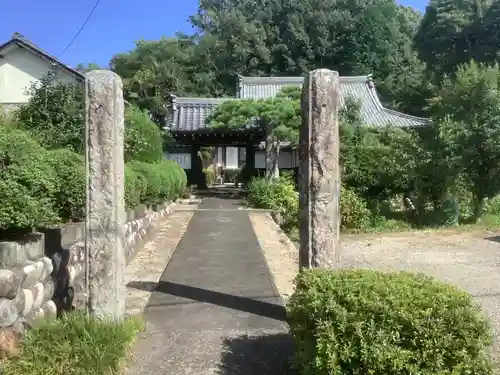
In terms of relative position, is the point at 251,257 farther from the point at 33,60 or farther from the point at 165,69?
the point at 165,69

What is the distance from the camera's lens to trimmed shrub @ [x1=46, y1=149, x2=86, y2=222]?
5.14m

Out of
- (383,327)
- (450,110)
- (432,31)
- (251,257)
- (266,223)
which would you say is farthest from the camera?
(432,31)

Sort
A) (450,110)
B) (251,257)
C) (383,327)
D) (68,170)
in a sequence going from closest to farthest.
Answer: (383,327)
(68,170)
(251,257)
(450,110)

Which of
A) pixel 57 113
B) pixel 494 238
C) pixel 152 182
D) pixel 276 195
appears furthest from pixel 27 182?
pixel 276 195

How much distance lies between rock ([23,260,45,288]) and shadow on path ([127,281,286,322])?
1516 mm

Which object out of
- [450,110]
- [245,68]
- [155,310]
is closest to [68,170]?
[155,310]

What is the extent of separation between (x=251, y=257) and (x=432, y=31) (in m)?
31.5

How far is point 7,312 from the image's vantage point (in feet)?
12.6

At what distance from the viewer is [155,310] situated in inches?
208

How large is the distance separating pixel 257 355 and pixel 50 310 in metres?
2.00

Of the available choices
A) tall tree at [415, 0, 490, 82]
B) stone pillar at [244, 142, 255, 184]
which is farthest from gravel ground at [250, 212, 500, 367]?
tall tree at [415, 0, 490, 82]

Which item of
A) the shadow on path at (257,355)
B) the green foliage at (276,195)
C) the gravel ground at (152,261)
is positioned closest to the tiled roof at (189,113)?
the green foliage at (276,195)

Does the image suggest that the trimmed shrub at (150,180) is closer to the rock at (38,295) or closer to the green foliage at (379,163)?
the rock at (38,295)

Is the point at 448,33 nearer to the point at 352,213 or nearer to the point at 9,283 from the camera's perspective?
the point at 352,213
